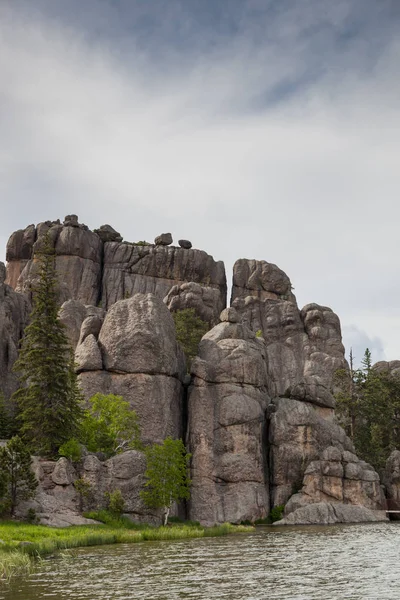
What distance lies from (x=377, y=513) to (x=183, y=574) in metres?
44.4

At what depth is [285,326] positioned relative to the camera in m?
114

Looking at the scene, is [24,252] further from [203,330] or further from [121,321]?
[121,321]

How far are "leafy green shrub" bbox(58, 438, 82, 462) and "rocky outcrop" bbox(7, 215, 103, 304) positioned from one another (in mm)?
55615

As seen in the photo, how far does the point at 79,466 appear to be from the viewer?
5369cm

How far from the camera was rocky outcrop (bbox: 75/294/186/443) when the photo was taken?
67188 millimetres

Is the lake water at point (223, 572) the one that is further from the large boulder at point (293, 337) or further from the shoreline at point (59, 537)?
the large boulder at point (293, 337)

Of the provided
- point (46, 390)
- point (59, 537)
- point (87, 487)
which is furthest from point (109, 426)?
point (59, 537)

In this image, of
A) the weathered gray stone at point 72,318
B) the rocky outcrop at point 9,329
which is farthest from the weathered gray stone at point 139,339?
the weathered gray stone at point 72,318

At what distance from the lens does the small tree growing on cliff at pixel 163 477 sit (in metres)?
54.8

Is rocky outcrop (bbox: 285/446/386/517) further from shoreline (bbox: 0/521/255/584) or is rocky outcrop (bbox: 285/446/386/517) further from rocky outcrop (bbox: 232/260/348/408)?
rocky outcrop (bbox: 232/260/348/408)

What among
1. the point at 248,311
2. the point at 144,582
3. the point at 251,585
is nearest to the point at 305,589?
the point at 251,585

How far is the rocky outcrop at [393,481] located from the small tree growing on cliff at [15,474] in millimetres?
42934

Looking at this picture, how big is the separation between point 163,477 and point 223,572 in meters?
27.6

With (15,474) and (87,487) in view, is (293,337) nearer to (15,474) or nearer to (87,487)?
(87,487)
